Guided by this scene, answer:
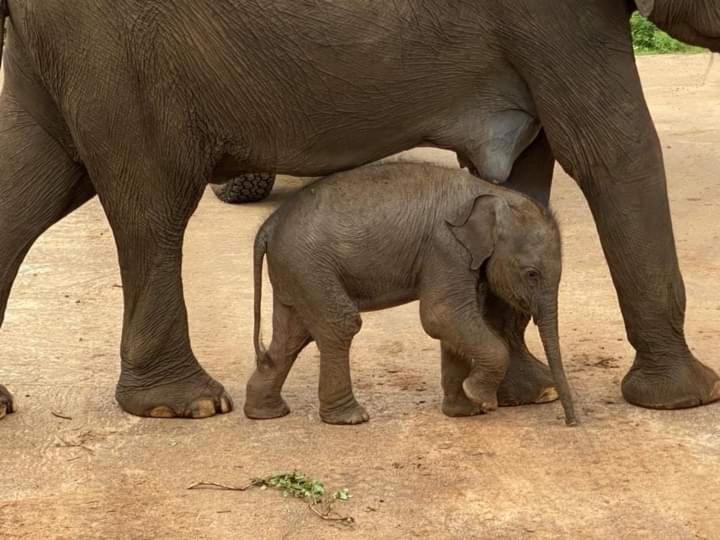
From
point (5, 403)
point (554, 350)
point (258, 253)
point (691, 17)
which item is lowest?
point (5, 403)

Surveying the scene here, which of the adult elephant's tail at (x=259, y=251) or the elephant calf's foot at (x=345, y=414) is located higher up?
the adult elephant's tail at (x=259, y=251)

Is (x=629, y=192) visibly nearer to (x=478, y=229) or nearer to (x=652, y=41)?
(x=478, y=229)

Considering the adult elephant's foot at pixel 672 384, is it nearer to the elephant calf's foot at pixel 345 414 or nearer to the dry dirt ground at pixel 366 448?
the dry dirt ground at pixel 366 448

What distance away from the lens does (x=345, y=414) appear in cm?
497

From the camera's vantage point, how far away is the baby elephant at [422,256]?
4.69 m

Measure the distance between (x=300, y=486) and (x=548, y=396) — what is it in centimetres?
106

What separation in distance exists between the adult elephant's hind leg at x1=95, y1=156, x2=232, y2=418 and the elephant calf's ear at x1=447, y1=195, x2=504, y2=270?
0.84m

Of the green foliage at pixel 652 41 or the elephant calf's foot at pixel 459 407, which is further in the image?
the green foliage at pixel 652 41

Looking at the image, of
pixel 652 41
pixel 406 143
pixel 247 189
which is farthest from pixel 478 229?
pixel 652 41

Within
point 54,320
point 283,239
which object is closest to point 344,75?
point 283,239

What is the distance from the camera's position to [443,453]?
15.5ft

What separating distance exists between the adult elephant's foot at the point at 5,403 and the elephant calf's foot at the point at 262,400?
2.60 feet

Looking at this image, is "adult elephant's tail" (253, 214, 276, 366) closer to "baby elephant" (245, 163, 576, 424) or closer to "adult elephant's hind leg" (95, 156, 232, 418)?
"baby elephant" (245, 163, 576, 424)

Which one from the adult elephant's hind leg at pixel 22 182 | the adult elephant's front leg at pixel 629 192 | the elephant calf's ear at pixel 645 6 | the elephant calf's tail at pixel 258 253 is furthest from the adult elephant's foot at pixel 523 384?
the adult elephant's hind leg at pixel 22 182
